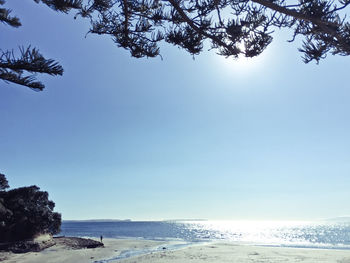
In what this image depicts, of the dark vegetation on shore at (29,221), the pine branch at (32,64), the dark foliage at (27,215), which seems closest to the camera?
the pine branch at (32,64)

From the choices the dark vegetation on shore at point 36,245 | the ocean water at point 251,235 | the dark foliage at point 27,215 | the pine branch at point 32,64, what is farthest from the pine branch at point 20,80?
the ocean water at point 251,235

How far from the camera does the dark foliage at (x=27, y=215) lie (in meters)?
34.6

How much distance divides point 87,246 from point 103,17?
3298 centimetres

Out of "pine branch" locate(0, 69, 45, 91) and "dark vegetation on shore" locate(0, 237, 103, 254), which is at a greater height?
"pine branch" locate(0, 69, 45, 91)

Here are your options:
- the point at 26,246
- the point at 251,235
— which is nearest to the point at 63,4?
the point at 26,246

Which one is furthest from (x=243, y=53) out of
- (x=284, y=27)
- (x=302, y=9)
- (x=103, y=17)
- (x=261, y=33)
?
(x=103, y=17)

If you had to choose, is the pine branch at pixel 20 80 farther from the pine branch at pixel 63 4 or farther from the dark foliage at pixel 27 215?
the dark foliage at pixel 27 215

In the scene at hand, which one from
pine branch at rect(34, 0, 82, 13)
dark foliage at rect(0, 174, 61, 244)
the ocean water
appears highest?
pine branch at rect(34, 0, 82, 13)

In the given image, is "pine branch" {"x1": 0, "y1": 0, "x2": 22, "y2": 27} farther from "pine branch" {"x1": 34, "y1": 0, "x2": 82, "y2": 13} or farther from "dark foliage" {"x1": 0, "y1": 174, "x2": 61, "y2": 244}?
"dark foliage" {"x1": 0, "y1": 174, "x2": 61, "y2": 244}

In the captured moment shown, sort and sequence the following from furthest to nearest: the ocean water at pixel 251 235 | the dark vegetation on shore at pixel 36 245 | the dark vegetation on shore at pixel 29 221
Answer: the ocean water at pixel 251 235 < the dark vegetation on shore at pixel 29 221 < the dark vegetation on shore at pixel 36 245

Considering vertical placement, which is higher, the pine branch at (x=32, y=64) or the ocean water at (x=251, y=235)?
the pine branch at (x=32, y=64)

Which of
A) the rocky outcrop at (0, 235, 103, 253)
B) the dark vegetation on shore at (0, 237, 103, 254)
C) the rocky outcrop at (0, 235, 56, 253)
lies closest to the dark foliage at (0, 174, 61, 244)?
the rocky outcrop at (0, 235, 103, 253)

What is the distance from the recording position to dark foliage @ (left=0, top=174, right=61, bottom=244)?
3456 cm

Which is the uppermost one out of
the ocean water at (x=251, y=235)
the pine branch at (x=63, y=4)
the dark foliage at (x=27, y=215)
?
the pine branch at (x=63, y=4)
